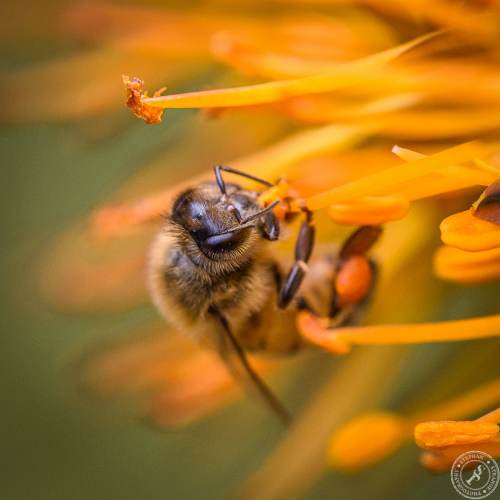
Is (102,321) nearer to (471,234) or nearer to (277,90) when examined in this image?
(277,90)

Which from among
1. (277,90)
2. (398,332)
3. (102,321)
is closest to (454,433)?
(398,332)

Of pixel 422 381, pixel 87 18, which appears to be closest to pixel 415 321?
pixel 422 381

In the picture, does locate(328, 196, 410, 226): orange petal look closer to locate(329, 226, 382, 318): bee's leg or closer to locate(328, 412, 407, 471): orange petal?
locate(329, 226, 382, 318): bee's leg

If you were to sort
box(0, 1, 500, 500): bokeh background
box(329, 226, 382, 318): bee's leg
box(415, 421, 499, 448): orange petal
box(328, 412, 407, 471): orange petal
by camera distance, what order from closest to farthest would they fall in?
1. box(415, 421, 499, 448): orange petal
2. box(329, 226, 382, 318): bee's leg
3. box(328, 412, 407, 471): orange petal
4. box(0, 1, 500, 500): bokeh background

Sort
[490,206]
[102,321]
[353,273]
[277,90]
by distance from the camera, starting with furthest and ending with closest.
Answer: [102,321] → [353,273] → [277,90] → [490,206]

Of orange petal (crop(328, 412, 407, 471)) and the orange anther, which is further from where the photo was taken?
orange petal (crop(328, 412, 407, 471))

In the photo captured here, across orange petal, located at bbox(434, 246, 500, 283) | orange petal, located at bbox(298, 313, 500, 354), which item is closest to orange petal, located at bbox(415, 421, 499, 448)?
orange petal, located at bbox(298, 313, 500, 354)

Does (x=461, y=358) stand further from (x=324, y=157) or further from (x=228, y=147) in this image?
(x=228, y=147)
